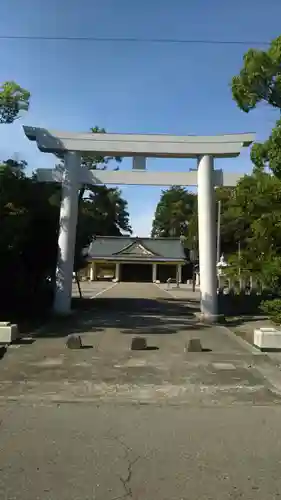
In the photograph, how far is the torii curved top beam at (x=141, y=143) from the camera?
20.1 meters

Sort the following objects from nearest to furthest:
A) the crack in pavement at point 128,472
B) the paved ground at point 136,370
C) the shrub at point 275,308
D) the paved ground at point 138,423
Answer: the crack in pavement at point 128,472 → the paved ground at point 138,423 → the paved ground at point 136,370 → the shrub at point 275,308

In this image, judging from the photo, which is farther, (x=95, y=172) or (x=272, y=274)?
(x=95, y=172)

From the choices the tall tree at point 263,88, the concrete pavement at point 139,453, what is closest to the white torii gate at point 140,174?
the tall tree at point 263,88

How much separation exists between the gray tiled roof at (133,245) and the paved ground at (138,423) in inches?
2112

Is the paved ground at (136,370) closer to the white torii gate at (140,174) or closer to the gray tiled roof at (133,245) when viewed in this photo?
the white torii gate at (140,174)

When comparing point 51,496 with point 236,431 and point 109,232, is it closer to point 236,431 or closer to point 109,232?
point 236,431

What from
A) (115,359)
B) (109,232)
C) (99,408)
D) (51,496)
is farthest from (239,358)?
(109,232)

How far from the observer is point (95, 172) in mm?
20859

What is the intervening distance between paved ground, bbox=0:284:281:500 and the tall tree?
4576 mm

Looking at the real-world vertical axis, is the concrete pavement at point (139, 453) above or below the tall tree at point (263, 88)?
below


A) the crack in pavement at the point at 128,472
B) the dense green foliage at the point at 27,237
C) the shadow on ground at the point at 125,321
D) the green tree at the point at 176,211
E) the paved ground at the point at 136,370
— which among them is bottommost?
the crack in pavement at the point at 128,472

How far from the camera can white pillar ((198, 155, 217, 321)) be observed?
20297 mm

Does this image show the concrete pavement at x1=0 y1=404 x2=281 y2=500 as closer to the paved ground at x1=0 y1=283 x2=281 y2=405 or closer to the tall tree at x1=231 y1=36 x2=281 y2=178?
the paved ground at x1=0 y1=283 x2=281 y2=405

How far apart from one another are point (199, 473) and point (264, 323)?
14360 mm
